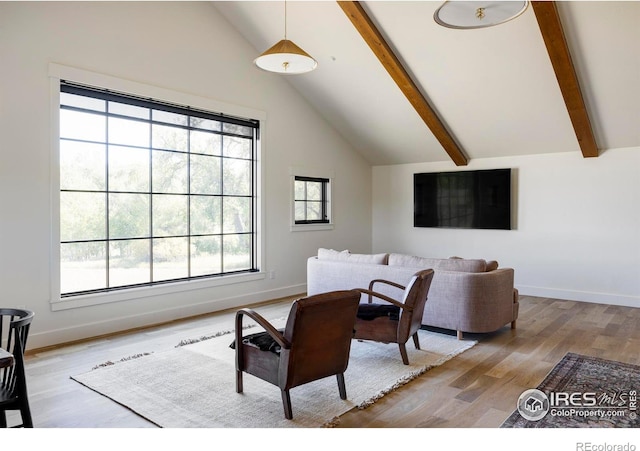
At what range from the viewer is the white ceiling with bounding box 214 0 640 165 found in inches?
192

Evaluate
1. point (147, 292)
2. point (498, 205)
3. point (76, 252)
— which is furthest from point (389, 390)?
point (498, 205)

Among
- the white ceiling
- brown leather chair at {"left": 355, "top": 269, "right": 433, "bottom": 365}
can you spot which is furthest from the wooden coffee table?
the white ceiling

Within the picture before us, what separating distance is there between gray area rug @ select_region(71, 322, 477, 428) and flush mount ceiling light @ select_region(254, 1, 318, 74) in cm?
260

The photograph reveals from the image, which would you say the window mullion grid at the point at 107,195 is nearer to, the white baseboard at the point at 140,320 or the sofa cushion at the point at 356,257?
the white baseboard at the point at 140,320

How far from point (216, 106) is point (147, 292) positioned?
2436mm

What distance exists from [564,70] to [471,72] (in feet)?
3.49

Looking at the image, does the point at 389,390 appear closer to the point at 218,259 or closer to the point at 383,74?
the point at 218,259

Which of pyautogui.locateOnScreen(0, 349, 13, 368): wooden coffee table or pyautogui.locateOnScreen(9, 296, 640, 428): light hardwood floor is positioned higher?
pyautogui.locateOnScreen(0, 349, 13, 368): wooden coffee table

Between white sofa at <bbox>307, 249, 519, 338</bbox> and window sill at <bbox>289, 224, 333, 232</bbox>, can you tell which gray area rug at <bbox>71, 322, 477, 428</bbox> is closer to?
white sofa at <bbox>307, 249, 519, 338</bbox>

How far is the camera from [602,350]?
13.9 ft

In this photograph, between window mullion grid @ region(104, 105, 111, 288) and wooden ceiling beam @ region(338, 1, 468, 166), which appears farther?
wooden ceiling beam @ region(338, 1, 468, 166)

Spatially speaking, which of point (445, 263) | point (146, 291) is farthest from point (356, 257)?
point (146, 291)

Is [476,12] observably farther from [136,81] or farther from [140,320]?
[140,320]

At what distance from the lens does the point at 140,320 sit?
200 inches
